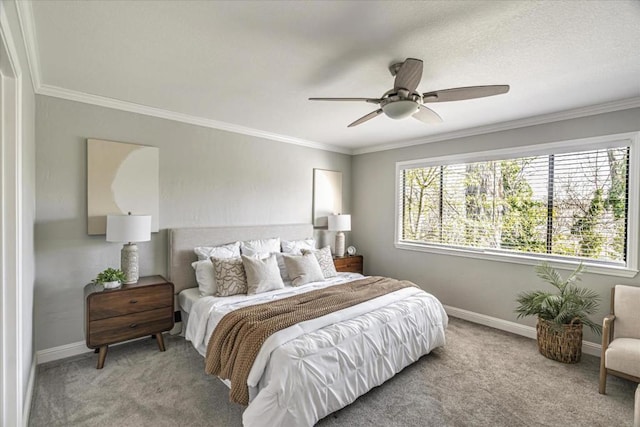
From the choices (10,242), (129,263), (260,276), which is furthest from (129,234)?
(260,276)

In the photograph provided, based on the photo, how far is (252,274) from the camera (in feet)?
10.4

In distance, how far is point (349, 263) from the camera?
493 cm

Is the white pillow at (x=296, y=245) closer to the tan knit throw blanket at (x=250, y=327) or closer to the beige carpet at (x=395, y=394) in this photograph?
the tan knit throw blanket at (x=250, y=327)

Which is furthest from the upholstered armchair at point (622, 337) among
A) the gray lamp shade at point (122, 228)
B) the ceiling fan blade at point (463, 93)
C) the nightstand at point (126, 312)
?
the gray lamp shade at point (122, 228)

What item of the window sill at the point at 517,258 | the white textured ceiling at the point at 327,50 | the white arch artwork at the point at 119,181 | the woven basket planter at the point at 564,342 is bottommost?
the woven basket planter at the point at 564,342

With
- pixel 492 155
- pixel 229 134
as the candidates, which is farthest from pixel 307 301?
pixel 492 155

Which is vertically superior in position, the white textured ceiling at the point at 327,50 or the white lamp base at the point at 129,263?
the white textured ceiling at the point at 327,50

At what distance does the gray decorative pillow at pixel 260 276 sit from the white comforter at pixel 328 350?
0.33 ft

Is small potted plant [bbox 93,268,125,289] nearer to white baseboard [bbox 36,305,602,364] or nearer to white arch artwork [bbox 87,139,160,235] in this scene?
white arch artwork [bbox 87,139,160,235]

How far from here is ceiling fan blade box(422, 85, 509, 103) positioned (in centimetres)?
207

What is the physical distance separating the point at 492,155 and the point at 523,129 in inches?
17.0

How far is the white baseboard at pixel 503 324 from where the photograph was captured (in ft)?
10.3

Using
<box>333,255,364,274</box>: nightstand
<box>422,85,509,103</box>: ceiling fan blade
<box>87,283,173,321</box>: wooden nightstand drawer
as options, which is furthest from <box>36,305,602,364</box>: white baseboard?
<box>422,85,509,103</box>: ceiling fan blade

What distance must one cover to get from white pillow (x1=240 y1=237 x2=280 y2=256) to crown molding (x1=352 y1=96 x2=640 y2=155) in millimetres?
2447
